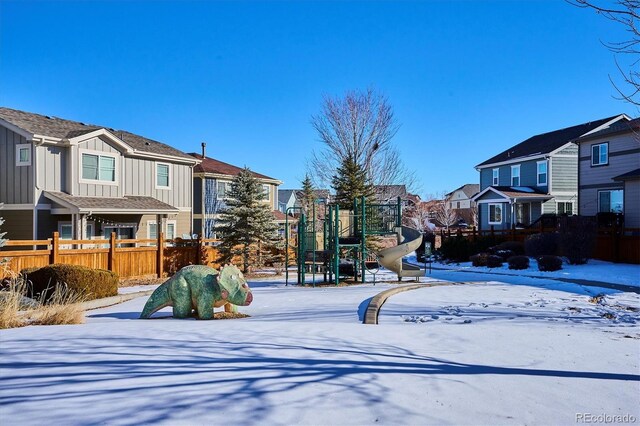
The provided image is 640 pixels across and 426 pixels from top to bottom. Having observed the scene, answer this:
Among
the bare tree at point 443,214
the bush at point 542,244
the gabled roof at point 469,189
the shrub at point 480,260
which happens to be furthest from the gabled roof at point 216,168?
the gabled roof at point 469,189

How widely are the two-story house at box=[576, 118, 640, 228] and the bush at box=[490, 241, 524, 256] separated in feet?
18.2

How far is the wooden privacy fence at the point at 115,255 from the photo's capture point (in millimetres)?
14633

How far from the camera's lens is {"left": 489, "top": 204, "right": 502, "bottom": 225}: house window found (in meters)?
36.6

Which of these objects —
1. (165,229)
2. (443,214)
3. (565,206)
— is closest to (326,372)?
(165,229)

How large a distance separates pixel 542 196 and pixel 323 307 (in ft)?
90.5

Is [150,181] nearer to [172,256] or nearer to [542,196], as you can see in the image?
[172,256]

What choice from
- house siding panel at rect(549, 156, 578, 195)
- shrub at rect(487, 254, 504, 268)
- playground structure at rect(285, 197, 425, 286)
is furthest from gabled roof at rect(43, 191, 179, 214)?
house siding panel at rect(549, 156, 578, 195)

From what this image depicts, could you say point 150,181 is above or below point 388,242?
above

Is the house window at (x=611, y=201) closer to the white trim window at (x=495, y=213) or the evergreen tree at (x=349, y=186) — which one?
the white trim window at (x=495, y=213)

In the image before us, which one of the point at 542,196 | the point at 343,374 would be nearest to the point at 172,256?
the point at 343,374

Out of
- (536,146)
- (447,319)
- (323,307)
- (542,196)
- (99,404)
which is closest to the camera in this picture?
(99,404)

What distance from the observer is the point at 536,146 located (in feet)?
124

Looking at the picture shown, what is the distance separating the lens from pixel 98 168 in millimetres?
21688

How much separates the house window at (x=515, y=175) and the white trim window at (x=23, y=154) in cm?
3217
